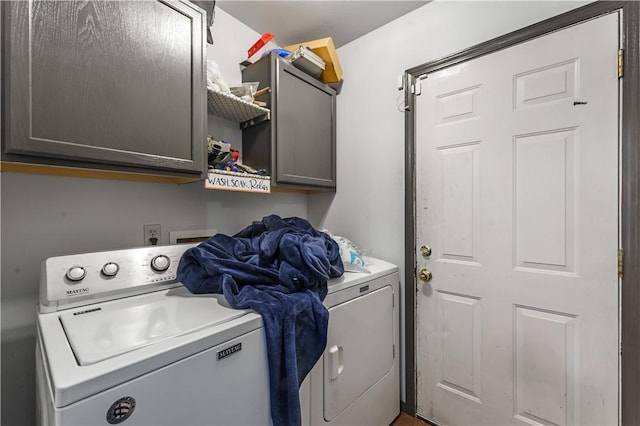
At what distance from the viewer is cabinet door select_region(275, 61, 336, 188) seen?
1628 mm

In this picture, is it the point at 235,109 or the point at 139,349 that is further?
the point at 235,109

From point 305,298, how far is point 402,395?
122 centimetres

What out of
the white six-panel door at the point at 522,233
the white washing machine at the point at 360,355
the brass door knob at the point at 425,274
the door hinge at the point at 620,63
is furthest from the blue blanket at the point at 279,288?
the door hinge at the point at 620,63

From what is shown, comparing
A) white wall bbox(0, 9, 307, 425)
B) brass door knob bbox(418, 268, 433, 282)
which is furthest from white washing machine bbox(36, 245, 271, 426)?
brass door knob bbox(418, 268, 433, 282)

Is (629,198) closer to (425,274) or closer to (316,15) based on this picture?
(425,274)

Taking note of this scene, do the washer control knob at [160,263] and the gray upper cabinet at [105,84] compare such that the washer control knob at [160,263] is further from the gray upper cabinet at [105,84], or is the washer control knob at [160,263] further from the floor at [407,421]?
the floor at [407,421]

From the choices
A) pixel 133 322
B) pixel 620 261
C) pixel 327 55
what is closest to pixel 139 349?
pixel 133 322

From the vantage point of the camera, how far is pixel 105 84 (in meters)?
1.00

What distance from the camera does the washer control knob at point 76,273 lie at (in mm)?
972

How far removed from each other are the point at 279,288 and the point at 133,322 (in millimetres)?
466

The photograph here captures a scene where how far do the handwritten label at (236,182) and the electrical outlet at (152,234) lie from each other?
0.39 m

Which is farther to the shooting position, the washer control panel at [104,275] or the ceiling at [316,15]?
the ceiling at [316,15]

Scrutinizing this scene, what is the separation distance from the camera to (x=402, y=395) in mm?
1736

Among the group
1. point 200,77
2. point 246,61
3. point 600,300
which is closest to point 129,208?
point 200,77
